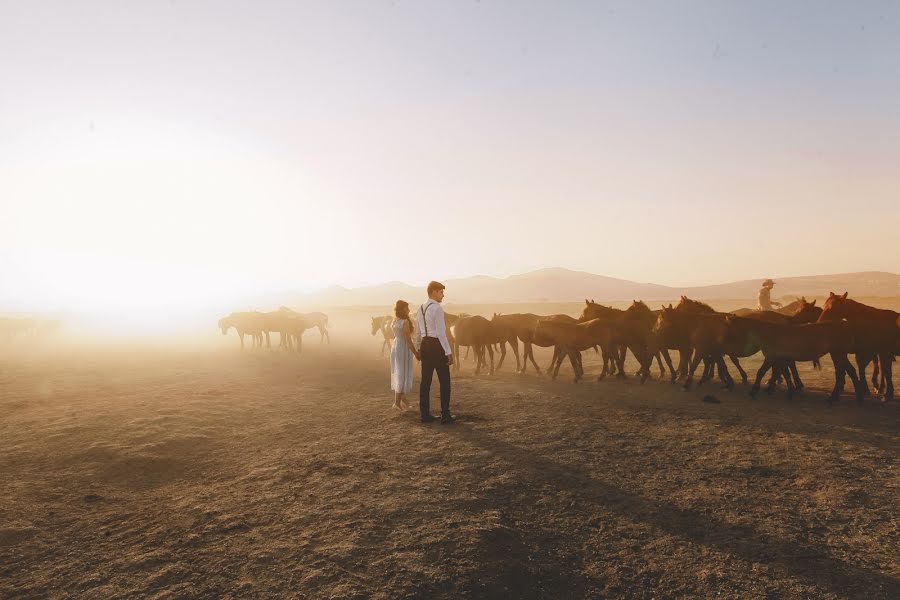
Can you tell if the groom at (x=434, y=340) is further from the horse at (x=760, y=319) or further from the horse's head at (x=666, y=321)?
the horse at (x=760, y=319)

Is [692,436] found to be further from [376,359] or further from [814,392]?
[376,359]

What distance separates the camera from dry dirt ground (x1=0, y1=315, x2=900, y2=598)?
391 cm

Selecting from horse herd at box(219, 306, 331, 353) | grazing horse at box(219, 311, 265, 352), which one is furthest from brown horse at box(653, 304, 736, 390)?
grazing horse at box(219, 311, 265, 352)

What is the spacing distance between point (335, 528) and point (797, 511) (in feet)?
16.1

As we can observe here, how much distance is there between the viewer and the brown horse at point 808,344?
945 cm

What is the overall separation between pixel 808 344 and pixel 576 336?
5163mm

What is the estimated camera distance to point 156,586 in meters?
3.90

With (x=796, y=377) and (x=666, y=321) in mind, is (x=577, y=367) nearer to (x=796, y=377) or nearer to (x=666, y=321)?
(x=666, y=321)

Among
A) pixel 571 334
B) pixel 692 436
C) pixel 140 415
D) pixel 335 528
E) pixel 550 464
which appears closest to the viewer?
pixel 335 528

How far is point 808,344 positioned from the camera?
31.5 ft

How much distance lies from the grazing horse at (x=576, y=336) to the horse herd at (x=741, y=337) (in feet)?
0.09

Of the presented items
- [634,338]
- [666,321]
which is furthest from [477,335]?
[666,321]

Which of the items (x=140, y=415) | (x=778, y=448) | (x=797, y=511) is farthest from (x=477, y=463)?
(x=140, y=415)

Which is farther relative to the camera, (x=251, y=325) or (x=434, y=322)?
(x=251, y=325)
